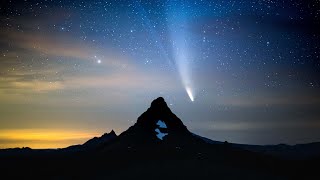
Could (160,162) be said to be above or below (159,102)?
below

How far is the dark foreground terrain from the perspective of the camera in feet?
377

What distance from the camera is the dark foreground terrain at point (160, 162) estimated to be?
11481cm

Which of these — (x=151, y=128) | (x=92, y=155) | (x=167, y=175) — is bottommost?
(x=167, y=175)

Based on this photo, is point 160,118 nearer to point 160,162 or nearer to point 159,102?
point 159,102

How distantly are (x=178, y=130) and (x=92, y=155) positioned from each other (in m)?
32.5

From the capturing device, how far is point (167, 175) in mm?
109188

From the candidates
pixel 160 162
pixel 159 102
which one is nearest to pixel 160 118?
pixel 159 102

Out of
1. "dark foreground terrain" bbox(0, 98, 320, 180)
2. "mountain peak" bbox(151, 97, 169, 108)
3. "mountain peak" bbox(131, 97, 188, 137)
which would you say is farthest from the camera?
"mountain peak" bbox(131, 97, 188, 137)

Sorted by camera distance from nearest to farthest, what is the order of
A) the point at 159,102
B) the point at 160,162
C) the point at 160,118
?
the point at 160,162 → the point at 159,102 → the point at 160,118

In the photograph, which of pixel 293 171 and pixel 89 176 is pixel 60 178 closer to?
pixel 89 176

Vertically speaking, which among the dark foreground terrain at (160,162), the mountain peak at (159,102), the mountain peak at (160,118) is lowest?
the dark foreground terrain at (160,162)

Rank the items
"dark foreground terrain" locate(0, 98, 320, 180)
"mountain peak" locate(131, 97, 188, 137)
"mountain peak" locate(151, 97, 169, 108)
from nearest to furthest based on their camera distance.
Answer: "dark foreground terrain" locate(0, 98, 320, 180), "mountain peak" locate(151, 97, 169, 108), "mountain peak" locate(131, 97, 188, 137)

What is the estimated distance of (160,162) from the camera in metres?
130

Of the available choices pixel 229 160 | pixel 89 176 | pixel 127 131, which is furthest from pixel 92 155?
pixel 229 160
